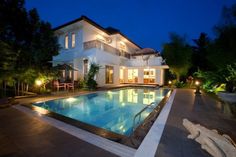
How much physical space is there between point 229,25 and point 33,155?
10.5 m

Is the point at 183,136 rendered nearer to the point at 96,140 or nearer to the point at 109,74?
the point at 96,140

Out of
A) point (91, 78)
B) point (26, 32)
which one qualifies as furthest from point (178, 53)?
point (26, 32)

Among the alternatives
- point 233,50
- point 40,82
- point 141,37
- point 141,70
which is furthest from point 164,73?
point 141,37

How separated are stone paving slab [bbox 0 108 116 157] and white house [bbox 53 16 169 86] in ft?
31.2

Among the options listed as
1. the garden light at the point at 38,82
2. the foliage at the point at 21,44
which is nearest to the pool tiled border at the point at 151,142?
the foliage at the point at 21,44

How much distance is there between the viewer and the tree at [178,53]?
1549 centimetres

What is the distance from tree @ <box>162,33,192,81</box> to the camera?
15.5 m

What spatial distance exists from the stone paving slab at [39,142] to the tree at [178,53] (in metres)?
15.3

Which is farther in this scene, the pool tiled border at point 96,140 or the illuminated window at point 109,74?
the illuminated window at point 109,74

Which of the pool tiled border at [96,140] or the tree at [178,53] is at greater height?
the tree at [178,53]

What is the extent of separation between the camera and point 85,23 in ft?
44.6

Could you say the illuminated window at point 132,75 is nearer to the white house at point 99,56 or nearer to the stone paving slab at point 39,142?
the white house at point 99,56

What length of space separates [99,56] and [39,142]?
38.6 ft

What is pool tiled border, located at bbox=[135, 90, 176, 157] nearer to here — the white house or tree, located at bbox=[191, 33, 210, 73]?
the white house
